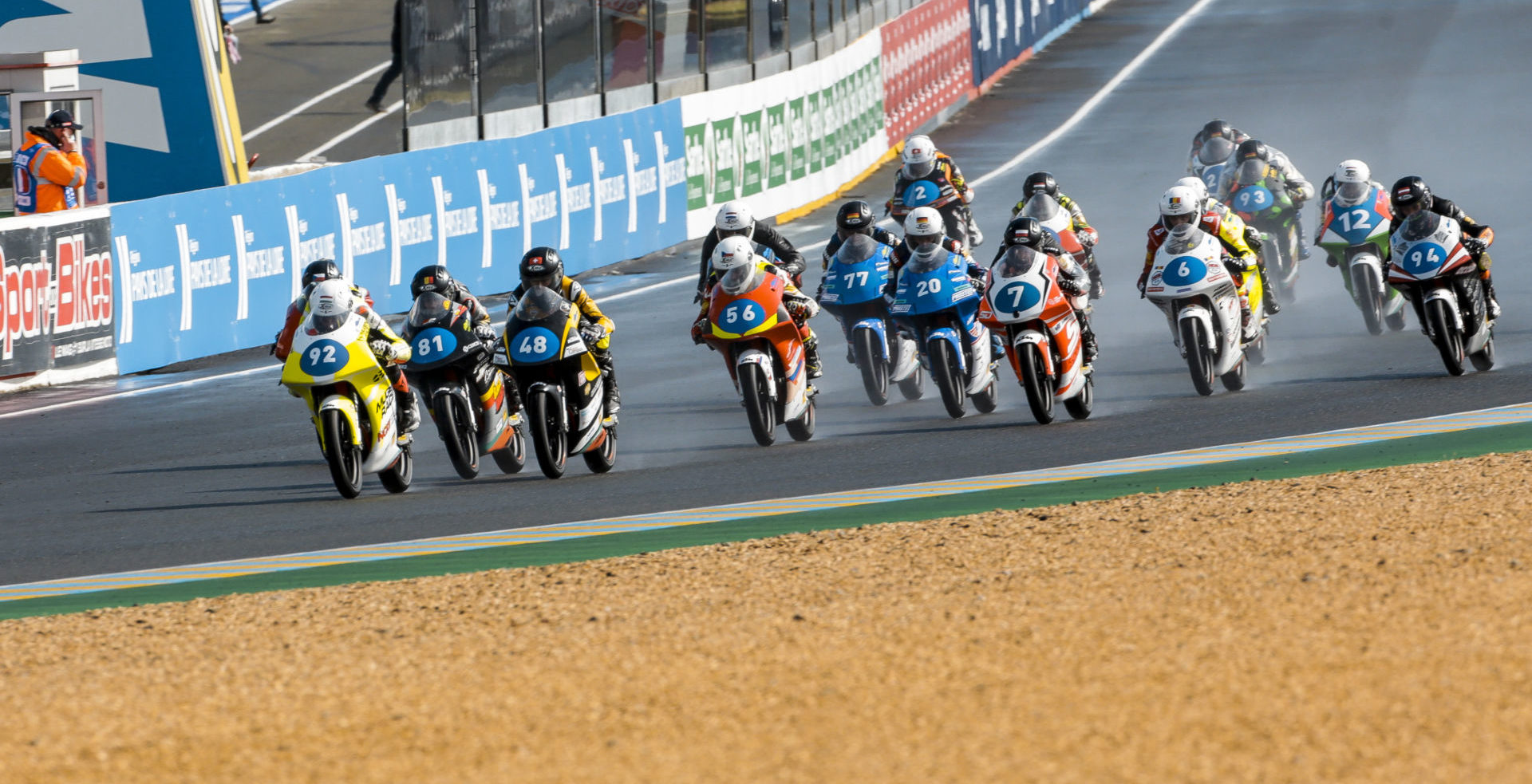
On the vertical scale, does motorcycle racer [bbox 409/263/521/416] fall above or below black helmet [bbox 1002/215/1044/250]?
below

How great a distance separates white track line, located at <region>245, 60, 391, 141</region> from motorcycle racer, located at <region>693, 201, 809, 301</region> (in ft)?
74.2

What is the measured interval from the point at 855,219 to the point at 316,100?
85.0ft

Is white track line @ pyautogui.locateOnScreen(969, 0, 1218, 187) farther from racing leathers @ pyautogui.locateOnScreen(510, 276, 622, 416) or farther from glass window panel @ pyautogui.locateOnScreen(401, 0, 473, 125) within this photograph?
racing leathers @ pyautogui.locateOnScreen(510, 276, 622, 416)

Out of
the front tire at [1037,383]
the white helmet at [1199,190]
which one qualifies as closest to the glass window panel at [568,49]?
the white helmet at [1199,190]

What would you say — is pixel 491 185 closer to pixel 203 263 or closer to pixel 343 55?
pixel 203 263

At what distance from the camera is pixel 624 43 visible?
27672mm

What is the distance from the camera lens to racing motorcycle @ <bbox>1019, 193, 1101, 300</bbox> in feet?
57.6

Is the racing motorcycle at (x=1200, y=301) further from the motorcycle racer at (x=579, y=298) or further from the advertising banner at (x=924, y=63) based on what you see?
the advertising banner at (x=924, y=63)

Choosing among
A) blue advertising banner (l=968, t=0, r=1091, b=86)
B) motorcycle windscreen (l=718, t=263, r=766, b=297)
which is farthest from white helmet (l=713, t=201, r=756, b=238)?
blue advertising banner (l=968, t=0, r=1091, b=86)

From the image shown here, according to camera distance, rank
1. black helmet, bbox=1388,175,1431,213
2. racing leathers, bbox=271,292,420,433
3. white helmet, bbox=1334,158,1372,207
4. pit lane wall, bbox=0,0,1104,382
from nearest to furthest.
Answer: racing leathers, bbox=271,292,420,433 → black helmet, bbox=1388,175,1431,213 → pit lane wall, bbox=0,0,1104,382 → white helmet, bbox=1334,158,1372,207

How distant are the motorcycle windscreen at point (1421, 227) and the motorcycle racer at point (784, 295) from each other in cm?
446

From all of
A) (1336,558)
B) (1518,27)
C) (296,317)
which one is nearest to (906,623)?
(1336,558)

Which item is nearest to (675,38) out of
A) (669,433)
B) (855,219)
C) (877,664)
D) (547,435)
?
(855,219)

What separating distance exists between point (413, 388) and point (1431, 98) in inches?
1270
